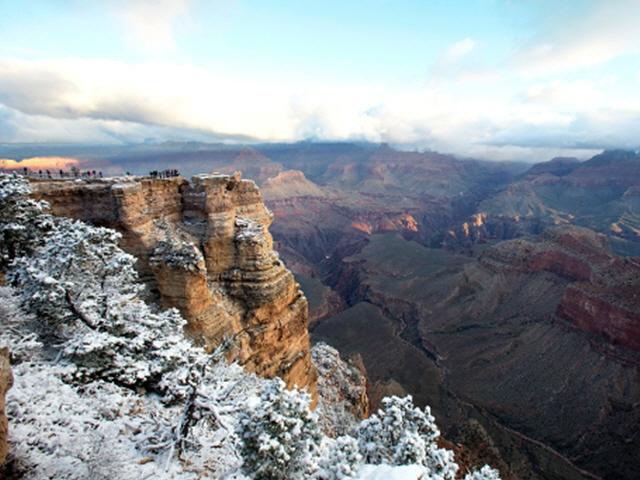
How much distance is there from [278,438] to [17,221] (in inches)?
656

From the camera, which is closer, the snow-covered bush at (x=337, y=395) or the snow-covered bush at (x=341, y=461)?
the snow-covered bush at (x=341, y=461)

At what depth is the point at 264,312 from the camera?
28000 mm

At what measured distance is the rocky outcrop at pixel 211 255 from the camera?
75.0 feet

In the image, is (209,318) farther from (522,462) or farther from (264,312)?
(522,462)

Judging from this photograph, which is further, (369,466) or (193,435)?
(193,435)

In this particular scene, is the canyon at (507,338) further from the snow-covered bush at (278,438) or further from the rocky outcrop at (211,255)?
the snow-covered bush at (278,438)

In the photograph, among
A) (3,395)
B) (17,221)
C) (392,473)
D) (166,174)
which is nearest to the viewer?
(3,395)

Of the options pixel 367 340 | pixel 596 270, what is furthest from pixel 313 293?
pixel 596 270

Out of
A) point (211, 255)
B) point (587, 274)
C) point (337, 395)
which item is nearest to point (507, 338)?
point (587, 274)

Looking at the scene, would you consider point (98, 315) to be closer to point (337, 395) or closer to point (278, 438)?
point (278, 438)

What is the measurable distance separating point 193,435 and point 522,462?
48497 millimetres

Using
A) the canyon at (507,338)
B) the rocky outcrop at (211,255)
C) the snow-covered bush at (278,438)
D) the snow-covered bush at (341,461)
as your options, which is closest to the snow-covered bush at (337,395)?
the rocky outcrop at (211,255)

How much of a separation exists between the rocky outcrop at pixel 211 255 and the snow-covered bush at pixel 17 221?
4.00 m

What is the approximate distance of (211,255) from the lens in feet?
88.5
